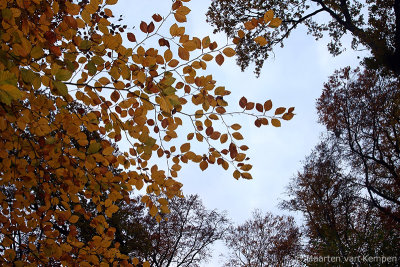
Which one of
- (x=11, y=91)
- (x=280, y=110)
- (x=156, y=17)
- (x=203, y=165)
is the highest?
(x=156, y=17)

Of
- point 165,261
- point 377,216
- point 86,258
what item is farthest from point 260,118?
point 377,216

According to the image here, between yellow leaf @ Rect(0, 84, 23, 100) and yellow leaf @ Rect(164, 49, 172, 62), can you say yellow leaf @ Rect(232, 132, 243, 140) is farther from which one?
yellow leaf @ Rect(0, 84, 23, 100)

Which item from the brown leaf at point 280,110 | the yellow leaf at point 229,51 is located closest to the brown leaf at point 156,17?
the yellow leaf at point 229,51

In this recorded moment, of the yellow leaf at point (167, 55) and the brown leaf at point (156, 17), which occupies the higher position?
the brown leaf at point (156, 17)

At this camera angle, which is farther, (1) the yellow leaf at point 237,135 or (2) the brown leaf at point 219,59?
(1) the yellow leaf at point 237,135

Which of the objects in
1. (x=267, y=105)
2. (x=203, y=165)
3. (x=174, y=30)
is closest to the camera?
(x=174, y=30)

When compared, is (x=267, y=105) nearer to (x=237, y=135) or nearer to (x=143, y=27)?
(x=237, y=135)

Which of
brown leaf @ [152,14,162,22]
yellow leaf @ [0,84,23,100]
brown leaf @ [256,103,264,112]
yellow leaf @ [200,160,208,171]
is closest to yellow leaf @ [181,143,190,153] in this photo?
yellow leaf @ [200,160,208,171]

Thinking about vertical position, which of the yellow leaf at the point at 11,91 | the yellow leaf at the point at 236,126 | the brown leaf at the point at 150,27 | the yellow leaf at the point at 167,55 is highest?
the brown leaf at the point at 150,27

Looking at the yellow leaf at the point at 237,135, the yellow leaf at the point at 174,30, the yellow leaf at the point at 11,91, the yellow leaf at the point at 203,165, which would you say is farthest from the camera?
the yellow leaf at the point at 203,165

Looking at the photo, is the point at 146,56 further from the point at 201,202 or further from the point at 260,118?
the point at 201,202

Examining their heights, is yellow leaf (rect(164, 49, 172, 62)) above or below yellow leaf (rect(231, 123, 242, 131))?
above

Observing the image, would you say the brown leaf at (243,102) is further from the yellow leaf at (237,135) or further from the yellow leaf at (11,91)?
the yellow leaf at (11,91)

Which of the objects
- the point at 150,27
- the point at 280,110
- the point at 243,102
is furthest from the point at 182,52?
the point at 280,110
